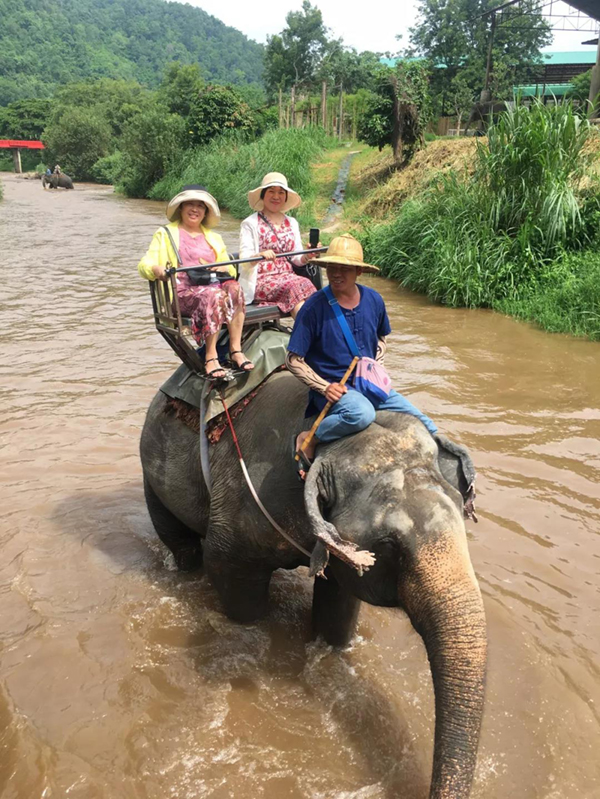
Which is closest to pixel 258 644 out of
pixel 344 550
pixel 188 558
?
pixel 188 558

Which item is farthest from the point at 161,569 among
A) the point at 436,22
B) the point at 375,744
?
the point at 436,22

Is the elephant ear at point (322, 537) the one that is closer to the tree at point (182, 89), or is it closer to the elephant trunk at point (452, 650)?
the elephant trunk at point (452, 650)

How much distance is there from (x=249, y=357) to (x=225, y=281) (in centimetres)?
44

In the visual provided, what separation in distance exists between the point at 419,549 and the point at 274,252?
2.37 metres

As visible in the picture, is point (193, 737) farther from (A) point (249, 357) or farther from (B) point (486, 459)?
(B) point (486, 459)

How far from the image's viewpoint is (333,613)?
3.57m

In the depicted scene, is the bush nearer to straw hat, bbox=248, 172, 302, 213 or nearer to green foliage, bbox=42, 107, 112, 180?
green foliage, bbox=42, 107, 112, 180

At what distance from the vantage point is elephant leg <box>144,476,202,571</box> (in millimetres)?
4281

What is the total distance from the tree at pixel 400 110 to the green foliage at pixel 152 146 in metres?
15.8

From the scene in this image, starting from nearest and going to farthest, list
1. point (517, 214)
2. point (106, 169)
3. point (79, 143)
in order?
point (517, 214)
point (106, 169)
point (79, 143)

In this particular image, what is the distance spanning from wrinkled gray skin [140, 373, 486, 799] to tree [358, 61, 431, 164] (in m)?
14.8

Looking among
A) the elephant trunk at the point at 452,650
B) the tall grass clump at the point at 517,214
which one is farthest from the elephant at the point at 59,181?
the elephant trunk at the point at 452,650

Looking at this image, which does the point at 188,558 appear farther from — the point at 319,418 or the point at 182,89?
the point at 182,89

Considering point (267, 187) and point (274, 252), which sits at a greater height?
point (267, 187)
